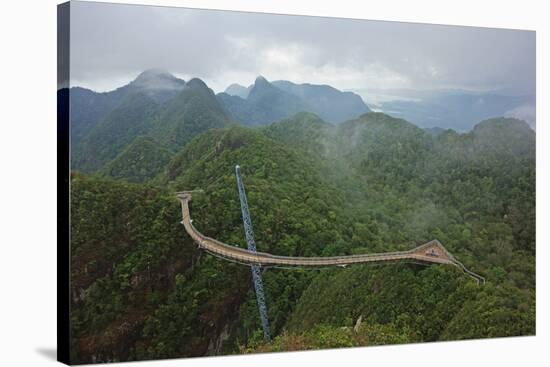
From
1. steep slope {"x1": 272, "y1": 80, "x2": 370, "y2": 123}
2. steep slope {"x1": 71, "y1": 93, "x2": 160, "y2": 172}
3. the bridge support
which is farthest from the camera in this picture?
steep slope {"x1": 272, "y1": 80, "x2": 370, "y2": 123}

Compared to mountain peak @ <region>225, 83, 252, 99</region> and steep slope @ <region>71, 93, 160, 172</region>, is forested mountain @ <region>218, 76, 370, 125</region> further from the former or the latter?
steep slope @ <region>71, 93, 160, 172</region>

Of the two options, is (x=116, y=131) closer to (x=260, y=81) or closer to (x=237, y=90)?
(x=237, y=90)

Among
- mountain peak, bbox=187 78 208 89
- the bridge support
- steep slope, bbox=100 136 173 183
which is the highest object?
mountain peak, bbox=187 78 208 89

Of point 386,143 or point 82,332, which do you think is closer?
point 82,332

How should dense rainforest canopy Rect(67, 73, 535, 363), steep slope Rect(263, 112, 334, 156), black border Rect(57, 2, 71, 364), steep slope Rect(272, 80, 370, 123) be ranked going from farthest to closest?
steep slope Rect(263, 112, 334, 156) < steep slope Rect(272, 80, 370, 123) < dense rainforest canopy Rect(67, 73, 535, 363) < black border Rect(57, 2, 71, 364)

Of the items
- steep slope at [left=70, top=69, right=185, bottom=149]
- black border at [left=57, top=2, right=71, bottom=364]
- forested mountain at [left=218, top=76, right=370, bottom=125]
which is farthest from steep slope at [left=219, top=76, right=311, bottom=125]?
black border at [left=57, top=2, right=71, bottom=364]

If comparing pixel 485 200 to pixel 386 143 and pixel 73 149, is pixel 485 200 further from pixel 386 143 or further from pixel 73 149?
pixel 73 149

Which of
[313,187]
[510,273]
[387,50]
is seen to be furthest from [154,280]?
[510,273]

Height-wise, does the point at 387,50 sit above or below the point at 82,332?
above
